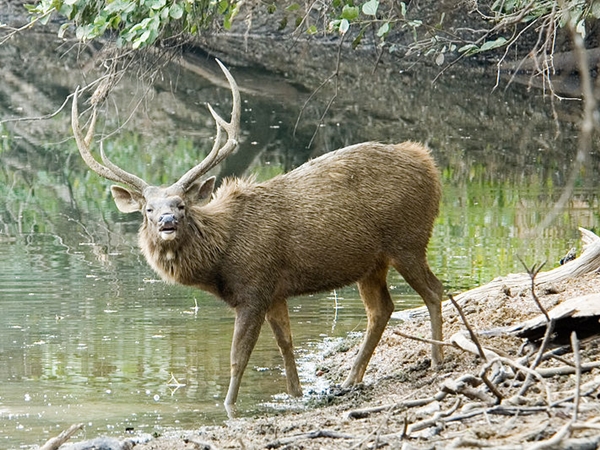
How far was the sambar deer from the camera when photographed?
8695mm

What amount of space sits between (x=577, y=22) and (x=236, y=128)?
262cm

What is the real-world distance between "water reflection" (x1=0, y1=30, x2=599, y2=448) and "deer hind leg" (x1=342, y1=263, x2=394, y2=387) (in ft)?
1.70

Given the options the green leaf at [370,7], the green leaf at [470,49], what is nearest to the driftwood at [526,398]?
the green leaf at [370,7]

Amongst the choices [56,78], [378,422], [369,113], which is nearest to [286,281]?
[378,422]

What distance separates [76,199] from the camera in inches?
707

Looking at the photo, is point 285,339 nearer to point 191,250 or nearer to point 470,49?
point 191,250

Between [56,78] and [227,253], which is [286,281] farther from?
[56,78]

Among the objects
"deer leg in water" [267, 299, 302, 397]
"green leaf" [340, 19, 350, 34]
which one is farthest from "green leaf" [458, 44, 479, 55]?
"deer leg in water" [267, 299, 302, 397]

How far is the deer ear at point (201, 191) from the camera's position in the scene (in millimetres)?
8945

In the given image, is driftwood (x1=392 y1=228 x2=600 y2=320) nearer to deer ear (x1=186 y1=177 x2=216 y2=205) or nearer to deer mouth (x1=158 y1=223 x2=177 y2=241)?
deer ear (x1=186 y1=177 x2=216 y2=205)

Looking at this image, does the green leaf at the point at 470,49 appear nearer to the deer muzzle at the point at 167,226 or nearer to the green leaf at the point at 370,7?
the green leaf at the point at 370,7

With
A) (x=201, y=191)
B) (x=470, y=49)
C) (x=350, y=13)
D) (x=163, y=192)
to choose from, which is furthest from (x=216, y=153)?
(x=470, y=49)

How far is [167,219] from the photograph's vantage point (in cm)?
845

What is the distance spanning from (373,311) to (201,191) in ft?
5.14
